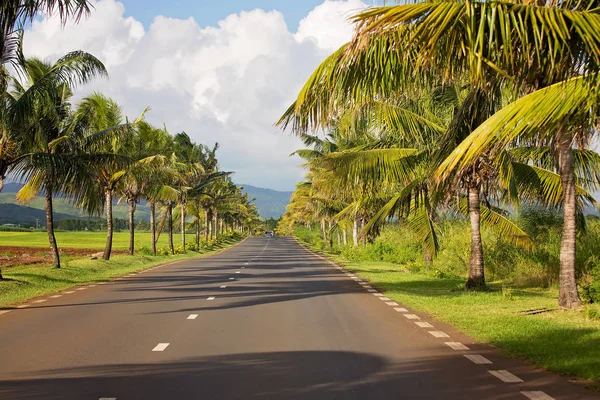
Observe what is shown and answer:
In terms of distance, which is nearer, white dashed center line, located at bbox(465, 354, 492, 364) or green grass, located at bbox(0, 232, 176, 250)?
white dashed center line, located at bbox(465, 354, 492, 364)

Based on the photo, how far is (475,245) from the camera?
662 inches

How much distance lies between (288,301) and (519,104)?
964 cm

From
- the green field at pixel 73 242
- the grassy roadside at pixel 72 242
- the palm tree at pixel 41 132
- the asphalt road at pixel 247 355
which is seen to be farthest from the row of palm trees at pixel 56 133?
the green field at pixel 73 242

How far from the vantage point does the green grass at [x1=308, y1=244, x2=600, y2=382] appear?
7.66 meters

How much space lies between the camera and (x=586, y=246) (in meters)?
17.7

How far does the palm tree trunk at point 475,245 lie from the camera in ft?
53.9

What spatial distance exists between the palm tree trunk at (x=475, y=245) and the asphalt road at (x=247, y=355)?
3726mm

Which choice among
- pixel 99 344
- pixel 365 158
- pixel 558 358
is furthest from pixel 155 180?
pixel 558 358

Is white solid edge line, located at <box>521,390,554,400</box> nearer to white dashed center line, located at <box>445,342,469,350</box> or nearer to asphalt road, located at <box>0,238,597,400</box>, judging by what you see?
asphalt road, located at <box>0,238,597,400</box>

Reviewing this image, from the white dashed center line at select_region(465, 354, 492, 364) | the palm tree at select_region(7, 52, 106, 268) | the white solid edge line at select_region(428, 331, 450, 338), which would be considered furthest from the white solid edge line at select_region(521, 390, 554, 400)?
the palm tree at select_region(7, 52, 106, 268)

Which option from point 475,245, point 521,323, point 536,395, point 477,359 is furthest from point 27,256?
point 536,395

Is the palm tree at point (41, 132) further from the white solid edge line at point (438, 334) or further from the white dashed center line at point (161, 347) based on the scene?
the white solid edge line at point (438, 334)

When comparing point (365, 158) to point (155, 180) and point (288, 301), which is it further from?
point (155, 180)

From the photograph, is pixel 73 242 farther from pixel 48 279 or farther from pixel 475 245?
pixel 475 245
